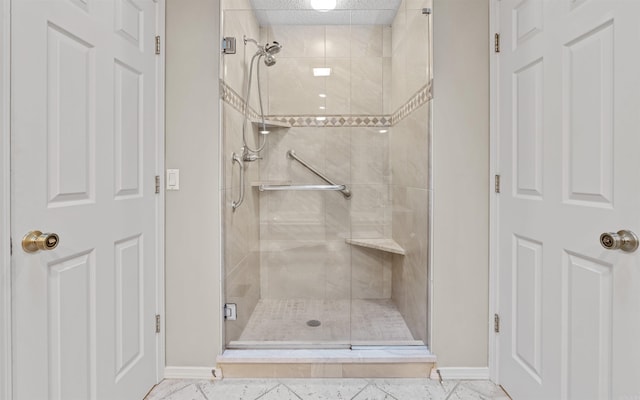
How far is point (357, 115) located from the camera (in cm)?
240

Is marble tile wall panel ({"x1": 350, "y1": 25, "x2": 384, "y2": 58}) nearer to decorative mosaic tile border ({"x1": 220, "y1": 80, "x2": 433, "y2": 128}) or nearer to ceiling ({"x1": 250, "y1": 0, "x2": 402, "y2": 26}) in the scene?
ceiling ({"x1": 250, "y1": 0, "x2": 402, "y2": 26})

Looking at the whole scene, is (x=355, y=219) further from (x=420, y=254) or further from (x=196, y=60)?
(x=196, y=60)

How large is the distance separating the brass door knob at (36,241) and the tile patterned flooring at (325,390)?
1.05 m

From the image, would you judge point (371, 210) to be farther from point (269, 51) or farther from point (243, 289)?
point (269, 51)

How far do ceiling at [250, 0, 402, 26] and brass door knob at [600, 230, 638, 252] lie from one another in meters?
1.93

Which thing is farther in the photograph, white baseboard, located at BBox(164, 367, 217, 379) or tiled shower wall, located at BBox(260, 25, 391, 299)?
tiled shower wall, located at BBox(260, 25, 391, 299)

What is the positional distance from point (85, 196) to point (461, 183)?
1.71 m

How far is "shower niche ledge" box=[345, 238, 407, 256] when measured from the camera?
2361 mm

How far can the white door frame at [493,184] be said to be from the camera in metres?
1.71

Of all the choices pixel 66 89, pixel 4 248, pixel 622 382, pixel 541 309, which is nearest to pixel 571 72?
pixel 541 309

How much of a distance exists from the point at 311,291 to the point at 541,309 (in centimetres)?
146

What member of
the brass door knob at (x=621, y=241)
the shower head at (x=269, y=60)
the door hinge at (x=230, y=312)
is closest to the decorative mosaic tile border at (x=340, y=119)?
the shower head at (x=269, y=60)

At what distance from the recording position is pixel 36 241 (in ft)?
3.24

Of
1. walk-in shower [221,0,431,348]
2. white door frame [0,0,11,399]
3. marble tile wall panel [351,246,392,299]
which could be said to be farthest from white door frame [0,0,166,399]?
marble tile wall panel [351,246,392,299]
